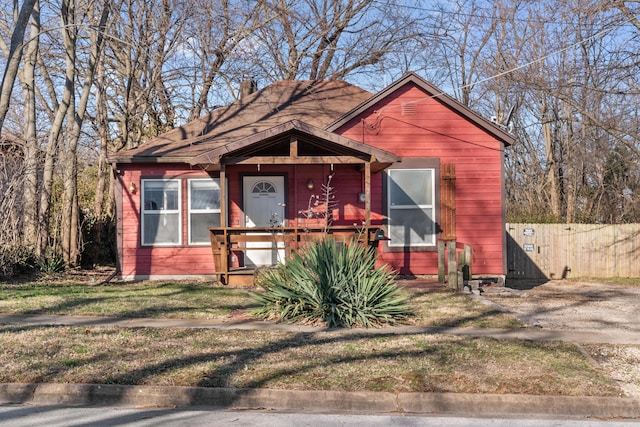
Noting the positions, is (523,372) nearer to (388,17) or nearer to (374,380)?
(374,380)

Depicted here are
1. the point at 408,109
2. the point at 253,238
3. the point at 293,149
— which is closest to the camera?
the point at 293,149

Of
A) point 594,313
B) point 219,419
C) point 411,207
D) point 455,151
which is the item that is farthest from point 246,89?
point 219,419

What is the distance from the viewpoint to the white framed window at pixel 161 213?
53.1 ft

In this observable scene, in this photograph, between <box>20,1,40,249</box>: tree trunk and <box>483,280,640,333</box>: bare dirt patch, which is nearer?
<box>483,280,640,333</box>: bare dirt patch

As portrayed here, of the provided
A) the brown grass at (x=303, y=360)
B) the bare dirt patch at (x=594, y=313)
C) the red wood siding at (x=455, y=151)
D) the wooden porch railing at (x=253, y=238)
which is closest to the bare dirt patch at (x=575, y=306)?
the bare dirt patch at (x=594, y=313)

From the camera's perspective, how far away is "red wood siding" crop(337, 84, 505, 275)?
16.1m

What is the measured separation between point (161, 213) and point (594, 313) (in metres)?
9.71

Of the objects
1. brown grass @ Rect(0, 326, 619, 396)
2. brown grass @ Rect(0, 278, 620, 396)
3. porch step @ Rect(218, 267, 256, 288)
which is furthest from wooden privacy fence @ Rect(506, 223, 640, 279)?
brown grass @ Rect(0, 326, 619, 396)

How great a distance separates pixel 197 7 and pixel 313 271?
13.0 meters

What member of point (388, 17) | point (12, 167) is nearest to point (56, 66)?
point (12, 167)

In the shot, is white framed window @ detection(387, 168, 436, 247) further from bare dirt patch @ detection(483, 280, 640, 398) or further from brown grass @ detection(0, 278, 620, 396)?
brown grass @ detection(0, 278, 620, 396)

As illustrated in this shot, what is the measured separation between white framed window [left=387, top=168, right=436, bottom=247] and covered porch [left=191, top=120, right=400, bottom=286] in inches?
14.0

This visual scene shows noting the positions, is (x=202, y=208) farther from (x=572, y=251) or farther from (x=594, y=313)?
(x=572, y=251)

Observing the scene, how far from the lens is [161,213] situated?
16.2 m
